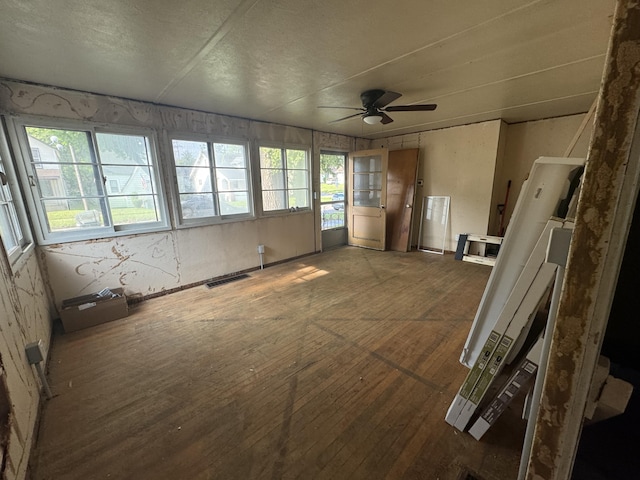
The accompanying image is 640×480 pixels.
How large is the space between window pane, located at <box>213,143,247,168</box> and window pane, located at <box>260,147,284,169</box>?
0.32 m

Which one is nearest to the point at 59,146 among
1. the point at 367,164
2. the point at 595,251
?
the point at 595,251

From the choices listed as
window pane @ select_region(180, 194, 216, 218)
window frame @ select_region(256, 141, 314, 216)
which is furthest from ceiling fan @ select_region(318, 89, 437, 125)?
window pane @ select_region(180, 194, 216, 218)

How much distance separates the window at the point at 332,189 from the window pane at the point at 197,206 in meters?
2.26

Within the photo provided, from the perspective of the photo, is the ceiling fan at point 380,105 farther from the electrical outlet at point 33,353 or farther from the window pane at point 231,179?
the electrical outlet at point 33,353

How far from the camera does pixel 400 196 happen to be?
527 cm

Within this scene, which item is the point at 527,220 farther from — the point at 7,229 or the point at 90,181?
the point at 90,181

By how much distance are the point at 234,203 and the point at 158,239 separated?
1154 mm

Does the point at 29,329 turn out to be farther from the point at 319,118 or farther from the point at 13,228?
the point at 319,118

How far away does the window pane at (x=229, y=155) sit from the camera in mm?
3664

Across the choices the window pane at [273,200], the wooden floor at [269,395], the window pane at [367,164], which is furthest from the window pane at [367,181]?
the wooden floor at [269,395]

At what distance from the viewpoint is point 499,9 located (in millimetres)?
1485

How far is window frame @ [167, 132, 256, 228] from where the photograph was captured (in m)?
3.29

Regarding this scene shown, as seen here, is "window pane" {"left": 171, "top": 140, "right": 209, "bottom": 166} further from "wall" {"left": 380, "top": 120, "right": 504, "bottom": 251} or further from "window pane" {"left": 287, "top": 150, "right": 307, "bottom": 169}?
"wall" {"left": 380, "top": 120, "right": 504, "bottom": 251}

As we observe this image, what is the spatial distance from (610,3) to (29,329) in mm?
4253
